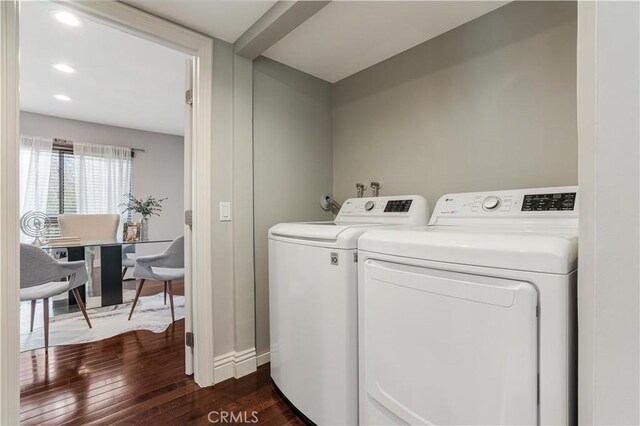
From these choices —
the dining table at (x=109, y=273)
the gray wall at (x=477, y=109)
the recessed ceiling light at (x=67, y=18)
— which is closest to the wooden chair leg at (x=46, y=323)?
the dining table at (x=109, y=273)

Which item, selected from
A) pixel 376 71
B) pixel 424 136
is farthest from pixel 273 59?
pixel 424 136

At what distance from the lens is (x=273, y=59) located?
2.18 m

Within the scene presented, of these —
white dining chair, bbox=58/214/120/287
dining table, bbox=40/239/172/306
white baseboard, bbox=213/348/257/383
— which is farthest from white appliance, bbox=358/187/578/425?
white dining chair, bbox=58/214/120/287

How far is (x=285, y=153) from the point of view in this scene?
2.24 metres

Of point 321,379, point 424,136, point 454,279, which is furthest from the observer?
point 424,136

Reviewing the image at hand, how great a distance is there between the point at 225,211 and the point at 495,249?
1539mm

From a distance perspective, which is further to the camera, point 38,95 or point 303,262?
point 38,95

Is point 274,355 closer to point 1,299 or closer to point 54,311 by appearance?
point 1,299

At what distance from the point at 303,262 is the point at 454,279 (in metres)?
0.75

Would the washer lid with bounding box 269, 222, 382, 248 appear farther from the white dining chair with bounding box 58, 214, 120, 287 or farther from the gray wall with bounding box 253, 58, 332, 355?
the white dining chair with bounding box 58, 214, 120, 287

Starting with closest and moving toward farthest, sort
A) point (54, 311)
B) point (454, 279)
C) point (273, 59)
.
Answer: point (454, 279)
point (273, 59)
point (54, 311)

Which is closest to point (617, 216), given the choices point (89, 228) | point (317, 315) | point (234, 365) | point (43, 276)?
point (317, 315)

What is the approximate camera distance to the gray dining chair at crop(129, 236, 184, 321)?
2.93 metres

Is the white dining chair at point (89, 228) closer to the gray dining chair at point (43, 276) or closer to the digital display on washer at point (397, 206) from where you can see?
the gray dining chair at point (43, 276)
